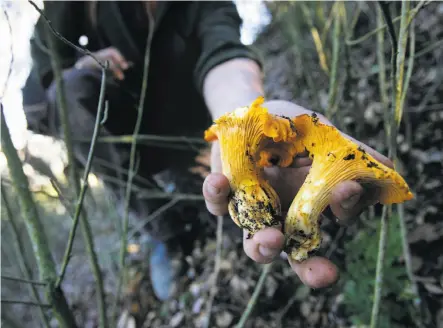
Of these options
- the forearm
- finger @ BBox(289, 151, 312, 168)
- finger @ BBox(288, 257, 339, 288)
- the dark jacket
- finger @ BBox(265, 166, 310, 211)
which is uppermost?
the dark jacket

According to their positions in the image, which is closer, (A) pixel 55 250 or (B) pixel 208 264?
(B) pixel 208 264

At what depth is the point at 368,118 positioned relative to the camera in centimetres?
312

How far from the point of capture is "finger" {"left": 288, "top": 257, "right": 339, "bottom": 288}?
1187mm

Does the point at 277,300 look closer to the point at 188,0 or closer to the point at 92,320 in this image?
the point at 92,320

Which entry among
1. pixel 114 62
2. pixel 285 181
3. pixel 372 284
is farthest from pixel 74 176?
pixel 372 284

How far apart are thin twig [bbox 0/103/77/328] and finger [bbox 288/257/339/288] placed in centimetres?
81

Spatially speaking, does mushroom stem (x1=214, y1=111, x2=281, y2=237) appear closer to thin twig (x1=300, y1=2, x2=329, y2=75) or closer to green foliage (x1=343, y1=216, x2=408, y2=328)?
green foliage (x1=343, y1=216, x2=408, y2=328)

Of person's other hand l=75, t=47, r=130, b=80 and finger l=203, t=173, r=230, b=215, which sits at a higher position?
person's other hand l=75, t=47, r=130, b=80

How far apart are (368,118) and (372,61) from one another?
99 centimetres

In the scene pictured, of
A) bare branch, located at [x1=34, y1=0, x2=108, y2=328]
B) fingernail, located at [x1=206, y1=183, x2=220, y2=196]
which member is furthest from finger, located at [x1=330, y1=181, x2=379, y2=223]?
bare branch, located at [x1=34, y1=0, x2=108, y2=328]

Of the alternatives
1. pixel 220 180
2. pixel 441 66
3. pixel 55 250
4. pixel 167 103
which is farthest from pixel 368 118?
pixel 55 250

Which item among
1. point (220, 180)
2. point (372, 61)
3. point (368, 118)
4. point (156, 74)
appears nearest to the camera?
point (220, 180)

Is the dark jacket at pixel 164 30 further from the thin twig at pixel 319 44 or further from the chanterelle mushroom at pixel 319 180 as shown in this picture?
the chanterelle mushroom at pixel 319 180

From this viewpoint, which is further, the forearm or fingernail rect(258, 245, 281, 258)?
the forearm
